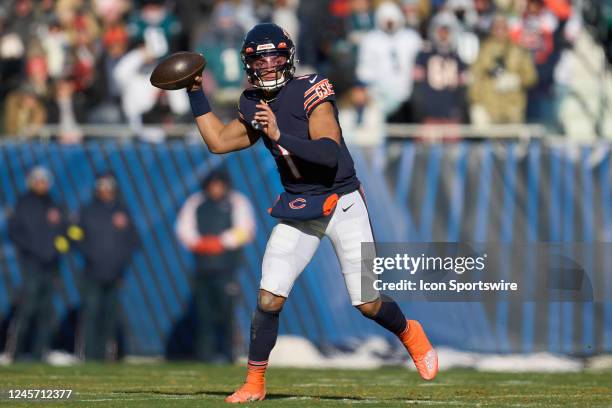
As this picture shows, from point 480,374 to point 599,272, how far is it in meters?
2.07

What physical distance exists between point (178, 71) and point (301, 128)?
0.77 metres

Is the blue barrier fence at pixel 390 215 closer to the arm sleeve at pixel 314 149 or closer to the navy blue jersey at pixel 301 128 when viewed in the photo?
the navy blue jersey at pixel 301 128

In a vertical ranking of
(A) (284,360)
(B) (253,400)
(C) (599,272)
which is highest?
(B) (253,400)

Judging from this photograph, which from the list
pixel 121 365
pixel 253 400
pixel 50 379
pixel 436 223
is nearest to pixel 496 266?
pixel 436 223

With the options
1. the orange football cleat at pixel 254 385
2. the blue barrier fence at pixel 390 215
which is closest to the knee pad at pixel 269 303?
the orange football cleat at pixel 254 385

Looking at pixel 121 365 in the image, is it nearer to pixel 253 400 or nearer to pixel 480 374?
pixel 480 374

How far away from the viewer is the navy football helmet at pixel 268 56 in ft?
24.3

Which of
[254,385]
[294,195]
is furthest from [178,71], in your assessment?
[254,385]

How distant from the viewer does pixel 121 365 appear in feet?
39.8

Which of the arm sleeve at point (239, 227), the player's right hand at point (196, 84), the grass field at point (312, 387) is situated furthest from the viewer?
the arm sleeve at point (239, 227)

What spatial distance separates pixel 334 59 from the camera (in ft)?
45.6

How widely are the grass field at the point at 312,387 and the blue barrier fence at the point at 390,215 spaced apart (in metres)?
1.44

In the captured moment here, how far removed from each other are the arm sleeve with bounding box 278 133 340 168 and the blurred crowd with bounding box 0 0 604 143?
20.1ft

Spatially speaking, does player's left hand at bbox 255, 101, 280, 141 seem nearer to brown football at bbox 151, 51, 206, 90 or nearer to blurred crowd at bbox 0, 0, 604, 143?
brown football at bbox 151, 51, 206, 90
